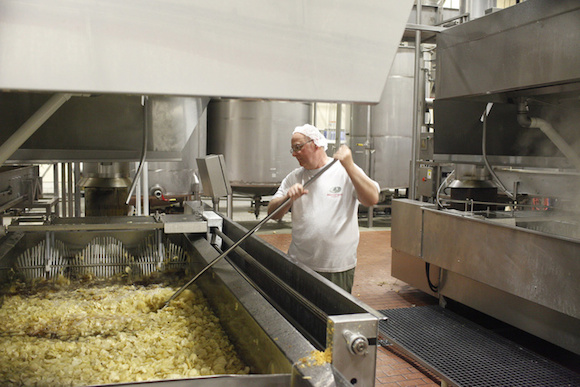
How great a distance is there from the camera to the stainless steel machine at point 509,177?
7.06ft

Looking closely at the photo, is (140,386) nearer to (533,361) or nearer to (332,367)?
(332,367)

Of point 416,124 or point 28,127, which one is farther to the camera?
point 416,124

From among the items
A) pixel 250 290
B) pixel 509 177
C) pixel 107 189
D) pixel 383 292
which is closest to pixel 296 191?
pixel 250 290

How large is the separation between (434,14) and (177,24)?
6507 mm

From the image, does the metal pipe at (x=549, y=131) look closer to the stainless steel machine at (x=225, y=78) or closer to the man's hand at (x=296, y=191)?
the man's hand at (x=296, y=191)

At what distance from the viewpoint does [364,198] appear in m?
2.15

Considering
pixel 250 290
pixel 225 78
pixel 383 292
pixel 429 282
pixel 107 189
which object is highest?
pixel 225 78

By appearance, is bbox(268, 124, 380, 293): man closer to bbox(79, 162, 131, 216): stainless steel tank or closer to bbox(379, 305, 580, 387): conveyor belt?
bbox(379, 305, 580, 387): conveyor belt

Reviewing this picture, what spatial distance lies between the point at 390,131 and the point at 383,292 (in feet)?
11.8

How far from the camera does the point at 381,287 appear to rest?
4000 millimetres

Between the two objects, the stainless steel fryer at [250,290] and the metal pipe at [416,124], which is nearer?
the stainless steel fryer at [250,290]

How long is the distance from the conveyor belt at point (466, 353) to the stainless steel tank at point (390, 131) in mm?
3963

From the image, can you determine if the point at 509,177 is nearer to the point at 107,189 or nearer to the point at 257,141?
the point at 107,189

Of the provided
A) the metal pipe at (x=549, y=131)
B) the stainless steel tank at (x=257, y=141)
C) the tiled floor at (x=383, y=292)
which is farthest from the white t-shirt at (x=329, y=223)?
the stainless steel tank at (x=257, y=141)
